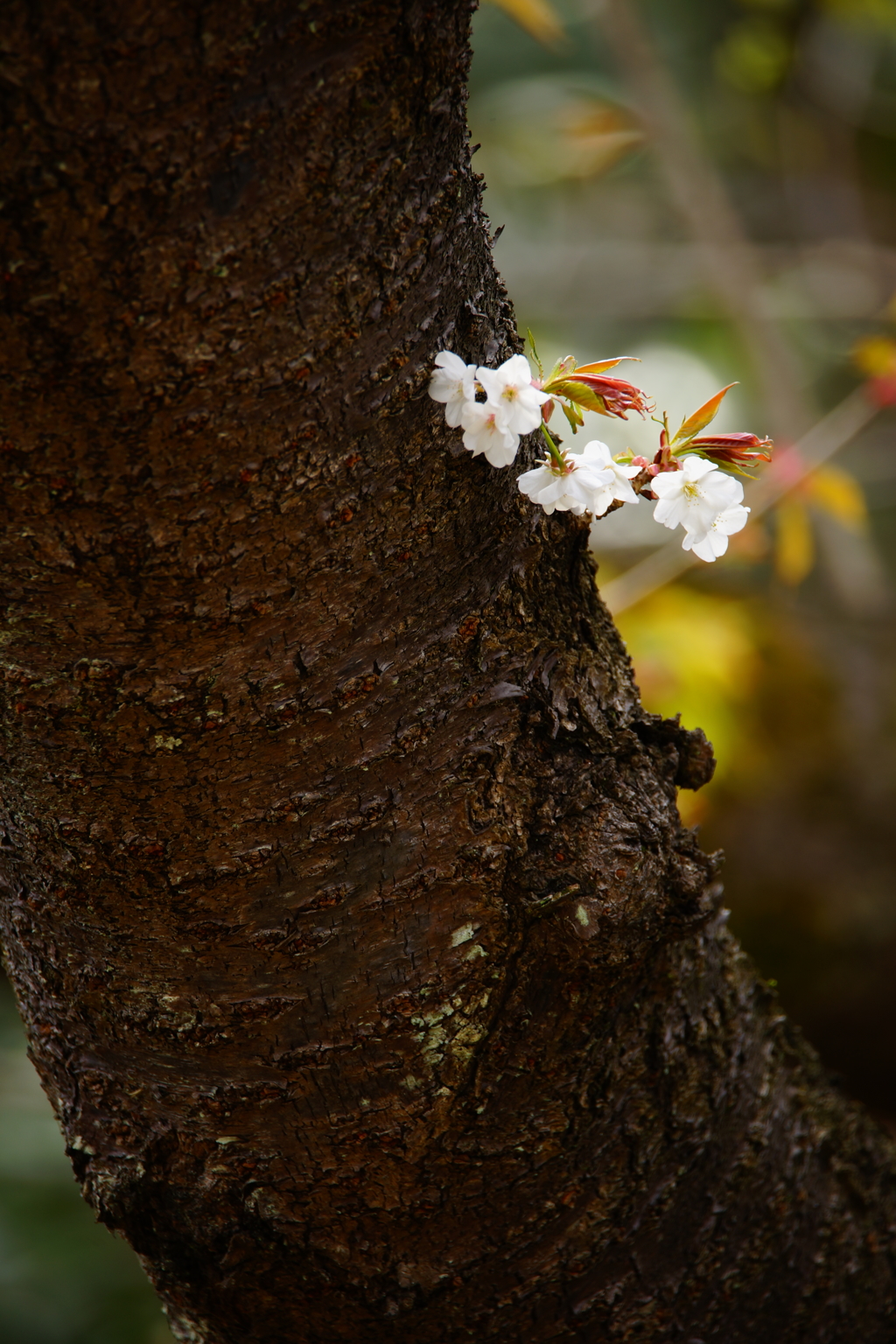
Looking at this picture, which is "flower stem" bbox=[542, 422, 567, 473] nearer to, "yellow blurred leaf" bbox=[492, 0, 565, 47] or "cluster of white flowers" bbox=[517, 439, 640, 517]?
"cluster of white flowers" bbox=[517, 439, 640, 517]

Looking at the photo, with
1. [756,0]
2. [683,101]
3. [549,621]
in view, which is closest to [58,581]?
[549,621]

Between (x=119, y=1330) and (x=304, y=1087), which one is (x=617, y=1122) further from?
(x=119, y=1330)

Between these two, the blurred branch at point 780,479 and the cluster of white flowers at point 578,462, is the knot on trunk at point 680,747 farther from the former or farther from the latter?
the blurred branch at point 780,479

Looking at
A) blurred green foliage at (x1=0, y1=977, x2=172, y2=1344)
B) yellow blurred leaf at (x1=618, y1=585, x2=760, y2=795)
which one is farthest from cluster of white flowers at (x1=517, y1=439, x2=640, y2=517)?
blurred green foliage at (x1=0, y1=977, x2=172, y2=1344)

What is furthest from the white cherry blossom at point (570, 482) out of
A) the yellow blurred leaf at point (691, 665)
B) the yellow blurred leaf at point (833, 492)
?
the yellow blurred leaf at point (833, 492)

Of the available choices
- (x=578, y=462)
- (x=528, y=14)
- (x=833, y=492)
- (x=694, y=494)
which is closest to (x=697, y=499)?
(x=694, y=494)

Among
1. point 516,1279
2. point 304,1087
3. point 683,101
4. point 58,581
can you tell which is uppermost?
point 683,101

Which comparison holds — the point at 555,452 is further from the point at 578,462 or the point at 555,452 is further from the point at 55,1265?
the point at 55,1265
